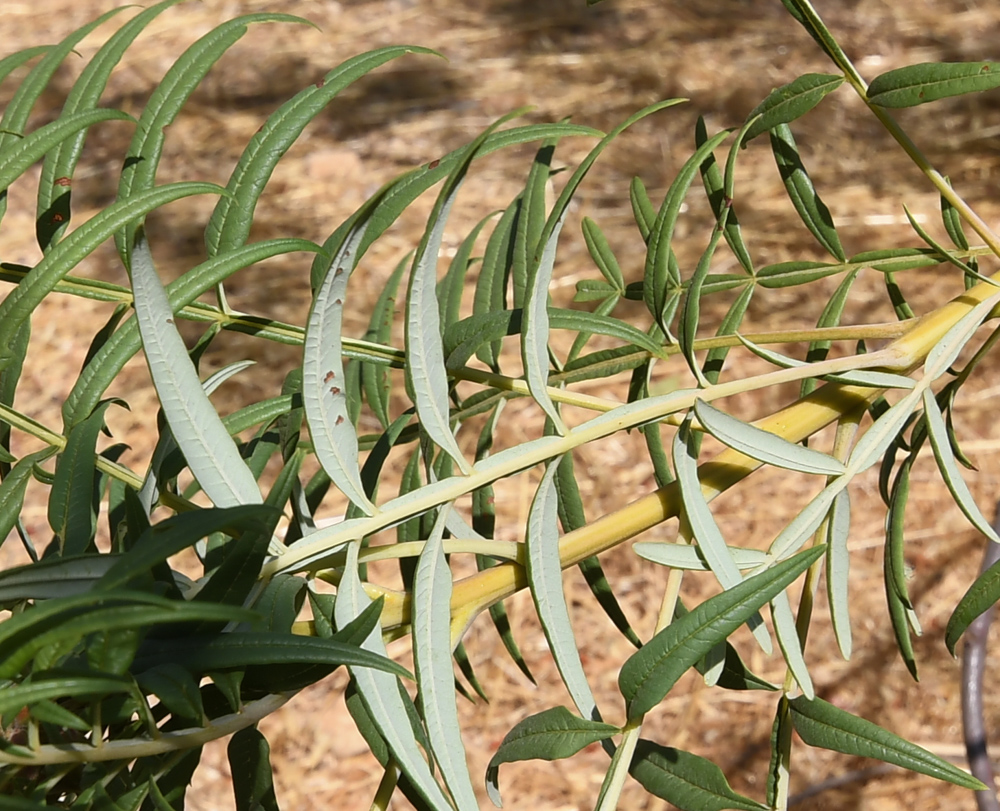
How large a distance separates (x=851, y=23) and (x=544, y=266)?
2438 mm

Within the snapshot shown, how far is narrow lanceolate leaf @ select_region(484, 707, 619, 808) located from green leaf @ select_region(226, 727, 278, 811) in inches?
3.7

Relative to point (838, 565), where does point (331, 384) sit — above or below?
above

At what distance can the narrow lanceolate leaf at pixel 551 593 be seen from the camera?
317 millimetres

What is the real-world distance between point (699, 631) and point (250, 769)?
0.20 m

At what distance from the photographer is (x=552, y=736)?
34 centimetres

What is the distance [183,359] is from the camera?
0.29 m

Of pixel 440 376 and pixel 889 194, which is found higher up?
pixel 440 376

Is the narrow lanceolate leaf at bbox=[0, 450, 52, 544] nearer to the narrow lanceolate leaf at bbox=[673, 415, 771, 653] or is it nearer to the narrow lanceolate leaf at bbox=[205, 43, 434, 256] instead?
the narrow lanceolate leaf at bbox=[205, 43, 434, 256]

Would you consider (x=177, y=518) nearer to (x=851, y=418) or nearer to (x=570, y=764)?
(x=851, y=418)

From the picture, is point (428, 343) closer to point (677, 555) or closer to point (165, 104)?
point (677, 555)

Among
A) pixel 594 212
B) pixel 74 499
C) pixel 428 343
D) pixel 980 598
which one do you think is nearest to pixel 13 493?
pixel 74 499

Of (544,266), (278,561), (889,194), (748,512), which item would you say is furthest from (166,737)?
(889,194)

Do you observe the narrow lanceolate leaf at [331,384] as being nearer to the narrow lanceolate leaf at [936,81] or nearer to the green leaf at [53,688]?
the green leaf at [53,688]

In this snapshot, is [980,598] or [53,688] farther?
[980,598]
